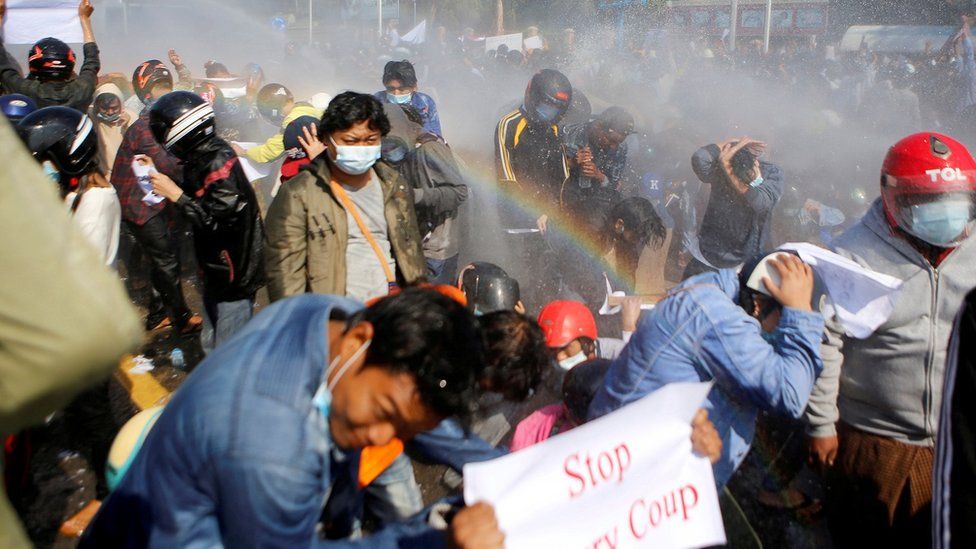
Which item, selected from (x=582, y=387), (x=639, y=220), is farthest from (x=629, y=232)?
(x=582, y=387)

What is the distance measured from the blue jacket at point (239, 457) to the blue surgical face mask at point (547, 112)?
527 centimetres

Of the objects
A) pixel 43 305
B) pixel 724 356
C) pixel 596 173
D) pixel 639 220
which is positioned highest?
pixel 43 305

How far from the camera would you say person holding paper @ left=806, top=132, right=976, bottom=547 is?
8.82ft

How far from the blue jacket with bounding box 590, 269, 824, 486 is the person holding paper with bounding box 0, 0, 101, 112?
5779 millimetres

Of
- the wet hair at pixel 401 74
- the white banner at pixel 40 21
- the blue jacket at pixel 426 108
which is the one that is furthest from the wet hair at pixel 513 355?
the white banner at pixel 40 21

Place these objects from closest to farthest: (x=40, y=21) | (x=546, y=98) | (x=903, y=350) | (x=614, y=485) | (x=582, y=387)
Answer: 1. (x=614, y=485)
2. (x=903, y=350)
3. (x=582, y=387)
4. (x=546, y=98)
5. (x=40, y=21)

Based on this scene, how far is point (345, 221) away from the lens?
3.60 m

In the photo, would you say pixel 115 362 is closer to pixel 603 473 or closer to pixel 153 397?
pixel 603 473

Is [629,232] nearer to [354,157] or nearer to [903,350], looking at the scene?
[354,157]

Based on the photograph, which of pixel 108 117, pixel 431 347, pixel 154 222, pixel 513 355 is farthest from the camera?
pixel 108 117

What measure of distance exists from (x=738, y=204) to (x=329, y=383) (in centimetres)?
429

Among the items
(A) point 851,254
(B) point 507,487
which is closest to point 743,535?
(A) point 851,254

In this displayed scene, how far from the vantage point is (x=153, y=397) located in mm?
4980

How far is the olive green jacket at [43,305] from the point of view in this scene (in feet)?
2.88
